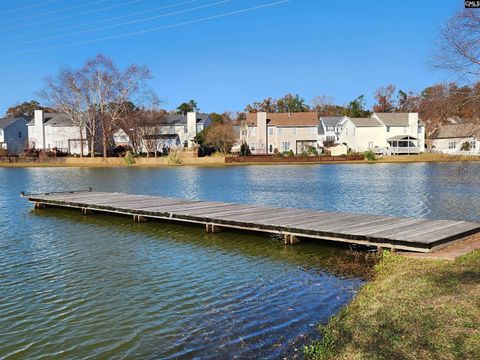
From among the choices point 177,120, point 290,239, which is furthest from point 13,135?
point 290,239

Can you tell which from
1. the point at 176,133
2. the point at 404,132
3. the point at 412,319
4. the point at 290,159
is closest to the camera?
the point at 412,319

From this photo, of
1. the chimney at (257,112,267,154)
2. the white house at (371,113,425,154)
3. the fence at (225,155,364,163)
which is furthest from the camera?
the chimney at (257,112,267,154)

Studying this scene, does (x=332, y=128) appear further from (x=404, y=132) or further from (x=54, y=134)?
(x=54, y=134)

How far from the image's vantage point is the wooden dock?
458 inches

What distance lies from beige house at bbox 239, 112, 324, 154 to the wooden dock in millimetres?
59583

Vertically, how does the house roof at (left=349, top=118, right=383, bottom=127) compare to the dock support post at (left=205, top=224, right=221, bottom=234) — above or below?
above

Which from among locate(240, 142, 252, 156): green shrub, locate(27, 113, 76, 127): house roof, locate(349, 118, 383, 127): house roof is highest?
locate(27, 113, 76, 127): house roof

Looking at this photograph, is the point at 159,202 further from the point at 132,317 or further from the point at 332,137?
the point at 332,137

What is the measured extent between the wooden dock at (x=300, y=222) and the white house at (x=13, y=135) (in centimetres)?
7070

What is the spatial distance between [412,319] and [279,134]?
244 ft

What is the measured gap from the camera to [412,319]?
6.47 m

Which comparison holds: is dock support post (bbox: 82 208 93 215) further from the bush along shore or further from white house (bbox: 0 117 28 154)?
white house (bbox: 0 117 28 154)

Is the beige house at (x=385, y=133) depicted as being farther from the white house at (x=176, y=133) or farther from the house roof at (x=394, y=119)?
the white house at (x=176, y=133)

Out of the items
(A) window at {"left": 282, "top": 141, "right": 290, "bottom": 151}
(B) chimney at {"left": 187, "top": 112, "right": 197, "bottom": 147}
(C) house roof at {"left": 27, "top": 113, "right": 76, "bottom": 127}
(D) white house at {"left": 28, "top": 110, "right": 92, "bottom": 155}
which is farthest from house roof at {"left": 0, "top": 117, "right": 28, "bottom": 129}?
(A) window at {"left": 282, "top": 141, "right": 290, "bottom": 151}
